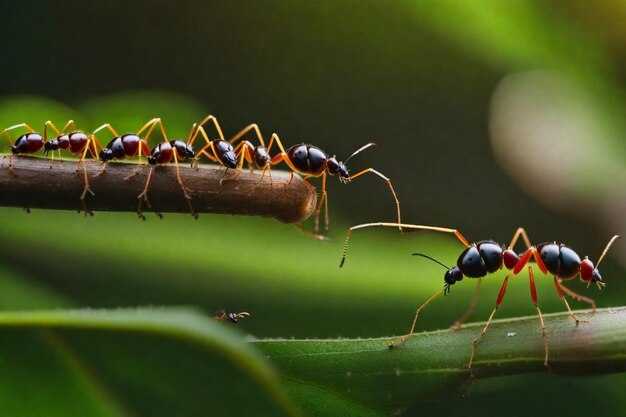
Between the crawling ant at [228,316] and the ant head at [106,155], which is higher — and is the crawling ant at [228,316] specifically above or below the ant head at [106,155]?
below

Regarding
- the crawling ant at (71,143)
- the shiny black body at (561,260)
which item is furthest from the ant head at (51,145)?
the shiny black body at (561,260)

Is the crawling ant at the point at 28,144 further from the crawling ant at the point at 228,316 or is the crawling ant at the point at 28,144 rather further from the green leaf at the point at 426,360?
the green leaf at the point at 426,360

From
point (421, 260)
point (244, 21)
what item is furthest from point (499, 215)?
point (244, 21)

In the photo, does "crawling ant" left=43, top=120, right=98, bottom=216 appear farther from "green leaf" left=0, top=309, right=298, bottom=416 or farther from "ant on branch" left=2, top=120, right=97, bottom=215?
"green leaf" left=0, top=309, right=298, bottom=416

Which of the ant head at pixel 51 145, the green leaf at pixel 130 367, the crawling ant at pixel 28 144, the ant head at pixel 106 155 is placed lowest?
the green leaf at pixel 130 367

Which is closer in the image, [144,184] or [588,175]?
[144,184]

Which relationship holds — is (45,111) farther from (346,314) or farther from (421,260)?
(421,260)
